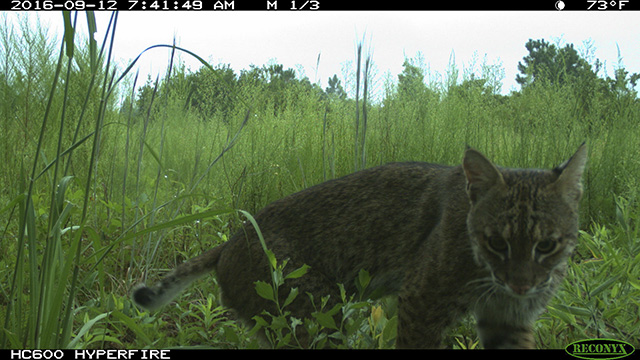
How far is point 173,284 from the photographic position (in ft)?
7.93

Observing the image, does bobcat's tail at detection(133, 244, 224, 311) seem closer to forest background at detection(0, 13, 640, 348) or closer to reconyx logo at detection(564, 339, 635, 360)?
forest background at detection(0, 13, 640, 348)

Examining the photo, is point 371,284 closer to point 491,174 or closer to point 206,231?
point 491,174

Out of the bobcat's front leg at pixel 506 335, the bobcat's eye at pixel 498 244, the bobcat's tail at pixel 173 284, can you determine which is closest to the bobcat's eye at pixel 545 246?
the bobcat's eye at pixel 498 244

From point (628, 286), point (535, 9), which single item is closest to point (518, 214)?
point (535, 9)

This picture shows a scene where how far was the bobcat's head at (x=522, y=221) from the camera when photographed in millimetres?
2078

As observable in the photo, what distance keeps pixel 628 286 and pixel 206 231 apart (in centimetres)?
302

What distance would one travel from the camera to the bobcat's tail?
232 centimetres

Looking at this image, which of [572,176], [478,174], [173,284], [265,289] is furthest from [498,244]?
[173,284]

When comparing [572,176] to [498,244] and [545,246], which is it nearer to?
[545,246]

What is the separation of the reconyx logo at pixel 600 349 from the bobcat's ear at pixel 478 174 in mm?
741

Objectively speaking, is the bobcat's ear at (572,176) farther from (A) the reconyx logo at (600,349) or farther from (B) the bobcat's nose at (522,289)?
(A) the reconyx logo at (600,349)

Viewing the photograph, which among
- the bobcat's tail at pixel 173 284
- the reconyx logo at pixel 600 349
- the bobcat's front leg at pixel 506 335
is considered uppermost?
the bobcat's tail at pixel 173 284

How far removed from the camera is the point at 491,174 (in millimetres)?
2254

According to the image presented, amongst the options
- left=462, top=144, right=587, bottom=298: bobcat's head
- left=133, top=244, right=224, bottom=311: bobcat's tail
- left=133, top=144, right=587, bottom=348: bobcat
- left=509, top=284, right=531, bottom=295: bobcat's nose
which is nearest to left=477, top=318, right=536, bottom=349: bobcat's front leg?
left=133, top=144, right=587, bottom=348: bobcat
